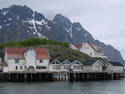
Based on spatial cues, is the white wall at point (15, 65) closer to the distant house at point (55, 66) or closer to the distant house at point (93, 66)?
the distant house at point (55, 66)

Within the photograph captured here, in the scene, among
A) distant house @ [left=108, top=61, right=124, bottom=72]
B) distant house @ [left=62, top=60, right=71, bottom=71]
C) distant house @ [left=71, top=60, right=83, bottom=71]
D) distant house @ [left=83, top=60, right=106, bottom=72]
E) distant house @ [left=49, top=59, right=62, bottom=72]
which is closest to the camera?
distant house @ [left=49, top=59, right=62, bottom=72]

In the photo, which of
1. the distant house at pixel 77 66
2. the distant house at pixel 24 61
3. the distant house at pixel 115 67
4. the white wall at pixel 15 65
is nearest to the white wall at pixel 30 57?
the distant house at pixel 24 61

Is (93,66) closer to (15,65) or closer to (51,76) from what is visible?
(51,76)

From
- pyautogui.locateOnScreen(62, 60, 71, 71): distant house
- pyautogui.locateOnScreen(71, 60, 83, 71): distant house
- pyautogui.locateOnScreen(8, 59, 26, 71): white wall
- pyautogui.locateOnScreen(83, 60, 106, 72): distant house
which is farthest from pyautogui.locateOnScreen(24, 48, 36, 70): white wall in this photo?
pyautogui.locateOnScreen(83, 60, 106, 72): distant house

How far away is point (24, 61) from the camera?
91438mm

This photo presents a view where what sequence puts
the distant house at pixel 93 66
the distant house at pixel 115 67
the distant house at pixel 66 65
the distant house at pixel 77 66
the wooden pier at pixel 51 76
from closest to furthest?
the wooden pier at pixel 51 76
the distant house at pixel 66 65
the distant house at pixel 77 66
the distant house at pixel 93 66
the distant house at pixel 115 67

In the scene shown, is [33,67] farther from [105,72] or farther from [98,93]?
[98,93]

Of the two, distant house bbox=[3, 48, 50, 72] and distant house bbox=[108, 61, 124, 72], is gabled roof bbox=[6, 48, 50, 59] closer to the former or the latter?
distant house bbox=[3, 48, 50, 72]

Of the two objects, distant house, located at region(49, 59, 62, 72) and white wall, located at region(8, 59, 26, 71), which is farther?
distant house, located at region(49, 59, 62, 72)

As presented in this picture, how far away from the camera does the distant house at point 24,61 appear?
295 ft

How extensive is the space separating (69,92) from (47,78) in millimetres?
28697

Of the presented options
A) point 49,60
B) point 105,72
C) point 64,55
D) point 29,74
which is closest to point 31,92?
point 29,74

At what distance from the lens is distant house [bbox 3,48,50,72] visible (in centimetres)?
8988

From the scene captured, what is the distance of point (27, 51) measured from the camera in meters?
91.7
